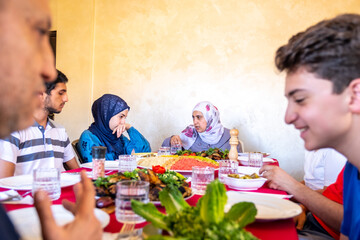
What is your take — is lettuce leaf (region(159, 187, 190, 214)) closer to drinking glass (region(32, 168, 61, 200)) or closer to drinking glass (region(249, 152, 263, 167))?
drinking glass (region(32, 168, 61, 200))

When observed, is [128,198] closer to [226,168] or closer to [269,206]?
[269,206]

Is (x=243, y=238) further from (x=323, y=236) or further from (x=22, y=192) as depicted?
(x=323, y=236)

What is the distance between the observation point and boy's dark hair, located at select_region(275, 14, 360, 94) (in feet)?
3.15

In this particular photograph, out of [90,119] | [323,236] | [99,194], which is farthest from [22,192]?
[90,119]

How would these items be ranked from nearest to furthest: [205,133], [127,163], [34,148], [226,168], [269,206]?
[269,206], [226,168], [127,163], [34,148], [205,133]

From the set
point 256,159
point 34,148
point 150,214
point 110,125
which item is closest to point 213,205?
point 150,214

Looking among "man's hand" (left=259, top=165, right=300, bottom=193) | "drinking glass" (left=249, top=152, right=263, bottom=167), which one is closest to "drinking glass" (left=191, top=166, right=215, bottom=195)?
"man's hand" (left=259, top=165, right=300, bottom=193)

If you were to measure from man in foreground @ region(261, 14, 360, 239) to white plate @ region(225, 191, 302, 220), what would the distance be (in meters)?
0.22

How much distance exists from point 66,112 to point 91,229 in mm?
5077

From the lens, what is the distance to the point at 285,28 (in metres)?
4.59

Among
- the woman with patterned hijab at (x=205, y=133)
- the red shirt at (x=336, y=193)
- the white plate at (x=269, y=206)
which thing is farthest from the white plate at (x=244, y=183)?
the woman with patterned hijab at (x=205, y=133)

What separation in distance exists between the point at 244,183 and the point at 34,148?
1.64 metres

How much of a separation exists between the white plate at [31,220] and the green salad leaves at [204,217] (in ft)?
0.71

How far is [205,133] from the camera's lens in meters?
4.14
